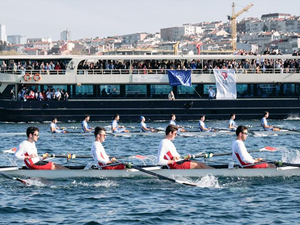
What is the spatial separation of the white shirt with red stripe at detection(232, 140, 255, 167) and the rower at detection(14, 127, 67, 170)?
5.61m

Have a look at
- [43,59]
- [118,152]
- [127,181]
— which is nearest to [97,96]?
[43,59]

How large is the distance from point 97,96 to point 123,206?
30267mm

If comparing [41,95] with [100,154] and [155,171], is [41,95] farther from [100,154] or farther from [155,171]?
[155,171]

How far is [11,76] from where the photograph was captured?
4619 cm

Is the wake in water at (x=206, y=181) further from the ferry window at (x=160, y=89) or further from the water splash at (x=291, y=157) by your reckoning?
the ferry window at (x=160, y=89)

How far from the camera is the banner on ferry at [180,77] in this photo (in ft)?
153

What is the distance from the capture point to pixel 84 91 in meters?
47.1

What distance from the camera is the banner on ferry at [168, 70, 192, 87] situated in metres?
46.6

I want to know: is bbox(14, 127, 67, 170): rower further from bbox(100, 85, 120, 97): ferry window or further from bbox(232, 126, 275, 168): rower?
bbox(100, 85, 120, 97): ferry window

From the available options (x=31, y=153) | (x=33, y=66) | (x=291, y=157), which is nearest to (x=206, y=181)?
(x=31, y=153)

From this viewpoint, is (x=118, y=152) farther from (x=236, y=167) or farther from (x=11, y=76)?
(x=11, y=76)

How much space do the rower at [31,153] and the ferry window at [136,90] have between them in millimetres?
26927

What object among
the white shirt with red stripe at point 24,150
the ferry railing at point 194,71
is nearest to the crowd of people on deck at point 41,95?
the ferry railing at point 194,71

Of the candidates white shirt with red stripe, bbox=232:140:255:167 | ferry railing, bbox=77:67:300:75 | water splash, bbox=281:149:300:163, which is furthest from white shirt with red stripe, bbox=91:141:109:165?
ferry railing, bbox=77:67:300:75
